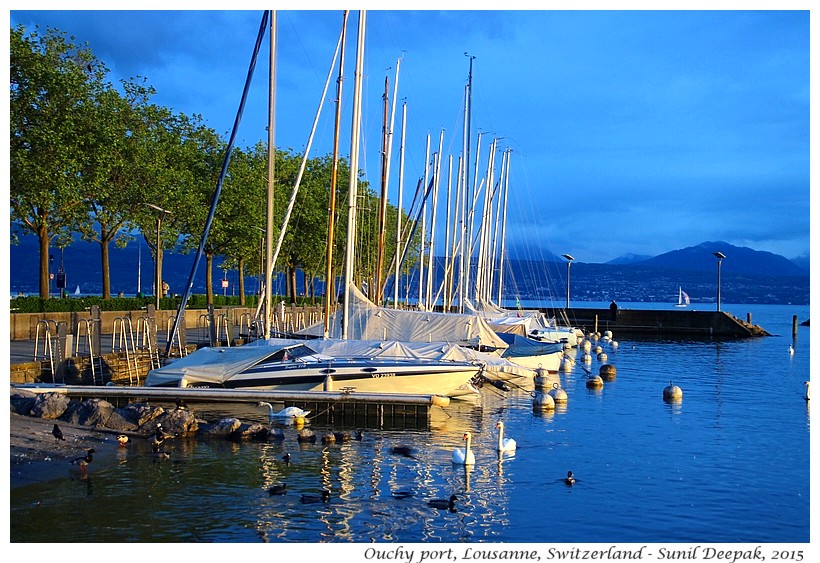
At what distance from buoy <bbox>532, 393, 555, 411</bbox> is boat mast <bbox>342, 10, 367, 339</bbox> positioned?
21.7ft

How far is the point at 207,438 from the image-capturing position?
70.8 ft

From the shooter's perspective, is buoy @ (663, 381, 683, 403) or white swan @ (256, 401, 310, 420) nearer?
white swan @ (256, 401, 310, 420)

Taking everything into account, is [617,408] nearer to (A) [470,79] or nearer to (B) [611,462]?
(B) [611,462]

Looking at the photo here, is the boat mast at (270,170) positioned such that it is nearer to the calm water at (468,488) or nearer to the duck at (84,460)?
the calm water at (468,488)

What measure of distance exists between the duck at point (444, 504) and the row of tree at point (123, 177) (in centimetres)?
2139

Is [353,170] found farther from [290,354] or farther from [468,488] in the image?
[468,488]

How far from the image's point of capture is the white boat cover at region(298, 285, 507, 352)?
33.8 metres

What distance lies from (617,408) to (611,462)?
10.5 m

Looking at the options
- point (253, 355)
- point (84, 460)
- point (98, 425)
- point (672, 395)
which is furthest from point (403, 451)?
point (672, 395)

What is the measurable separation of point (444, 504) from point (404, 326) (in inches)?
730

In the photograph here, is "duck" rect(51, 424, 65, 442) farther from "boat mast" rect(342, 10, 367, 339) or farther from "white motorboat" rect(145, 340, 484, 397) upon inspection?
"boat mast" rect(342, 10, 367, 339)

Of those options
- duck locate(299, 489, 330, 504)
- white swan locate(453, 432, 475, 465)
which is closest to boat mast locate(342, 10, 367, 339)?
white swan locate(453, 432, 475, 465)

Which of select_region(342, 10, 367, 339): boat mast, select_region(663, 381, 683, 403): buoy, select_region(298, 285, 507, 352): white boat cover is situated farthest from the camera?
select_region(298, 285, 507, 352): white boat cover
